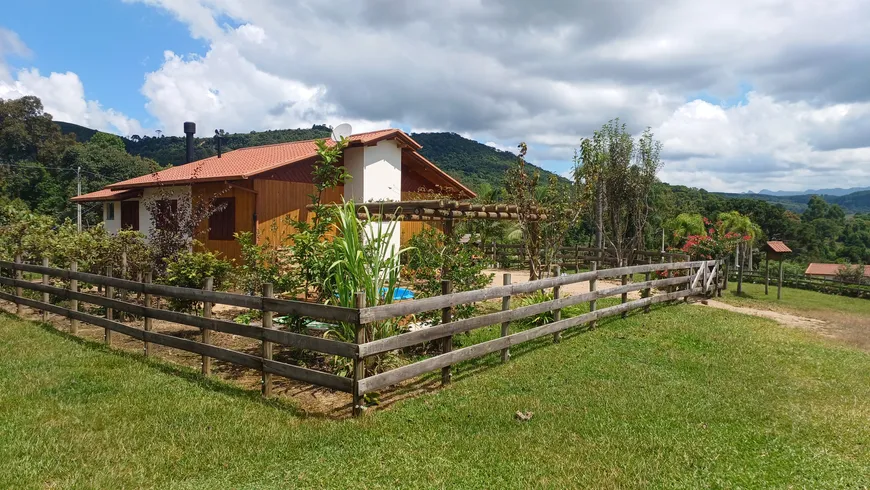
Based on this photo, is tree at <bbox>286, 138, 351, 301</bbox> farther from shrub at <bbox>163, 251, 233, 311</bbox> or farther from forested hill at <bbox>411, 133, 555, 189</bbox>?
forested hill at <bbox>411, 133, 555, 189</bbox>

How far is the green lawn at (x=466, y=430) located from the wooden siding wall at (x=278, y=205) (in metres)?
7.64

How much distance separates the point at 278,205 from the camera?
1485cm

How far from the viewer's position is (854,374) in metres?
7.03

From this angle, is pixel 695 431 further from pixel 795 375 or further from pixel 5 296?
pixel 5 296

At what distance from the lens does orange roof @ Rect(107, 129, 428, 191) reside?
47.2ft

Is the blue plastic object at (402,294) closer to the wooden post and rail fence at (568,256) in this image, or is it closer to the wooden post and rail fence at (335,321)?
the wooden post and rail fence at (335,321)

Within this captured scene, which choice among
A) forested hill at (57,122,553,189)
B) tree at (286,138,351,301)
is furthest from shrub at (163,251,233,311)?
forested hill at (57,122,553,189)

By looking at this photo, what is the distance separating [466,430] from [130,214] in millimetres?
20427

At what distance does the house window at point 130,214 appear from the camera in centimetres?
2003

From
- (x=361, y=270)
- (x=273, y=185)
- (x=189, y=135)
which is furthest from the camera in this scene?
(x=189, y=135)

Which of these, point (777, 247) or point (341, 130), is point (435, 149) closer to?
point (777, 247)

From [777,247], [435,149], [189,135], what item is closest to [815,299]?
[777,247]

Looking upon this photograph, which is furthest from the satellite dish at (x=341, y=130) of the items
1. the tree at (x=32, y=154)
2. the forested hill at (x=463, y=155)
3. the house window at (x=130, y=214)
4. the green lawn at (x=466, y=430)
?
the forested hill at (x=463, y=155)

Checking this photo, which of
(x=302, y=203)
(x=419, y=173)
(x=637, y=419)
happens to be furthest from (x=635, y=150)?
(x=637, y=419)
